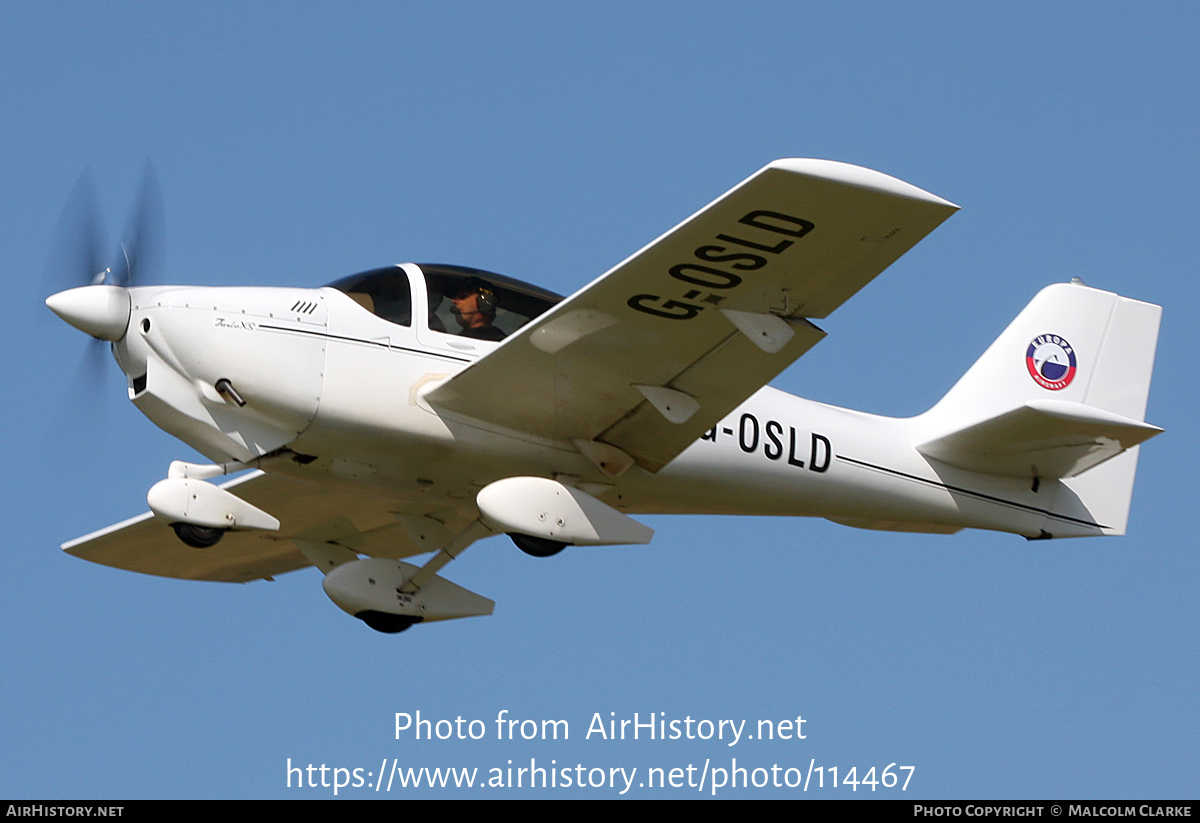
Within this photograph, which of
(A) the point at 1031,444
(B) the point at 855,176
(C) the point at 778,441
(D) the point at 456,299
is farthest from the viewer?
(A) the point at 1031,444

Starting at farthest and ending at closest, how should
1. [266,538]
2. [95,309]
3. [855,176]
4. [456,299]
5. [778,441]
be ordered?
[266,538], [778,441], [456,299], [95,309], [855,176]

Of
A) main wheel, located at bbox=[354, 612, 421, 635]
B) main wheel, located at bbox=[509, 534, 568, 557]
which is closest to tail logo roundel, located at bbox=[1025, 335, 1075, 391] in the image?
main wheel, located at bbox=[509, 534, 568, 557]

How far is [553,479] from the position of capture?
10398 millimetres

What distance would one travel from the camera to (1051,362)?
12.9m

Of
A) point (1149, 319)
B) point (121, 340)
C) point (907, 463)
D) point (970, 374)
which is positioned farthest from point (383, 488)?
point (1149, 319)

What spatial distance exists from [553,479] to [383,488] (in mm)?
1229

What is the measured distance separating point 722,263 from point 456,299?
7.03ft

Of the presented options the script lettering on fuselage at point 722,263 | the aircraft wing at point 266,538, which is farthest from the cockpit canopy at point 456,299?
the aircraft wing at point 266,538

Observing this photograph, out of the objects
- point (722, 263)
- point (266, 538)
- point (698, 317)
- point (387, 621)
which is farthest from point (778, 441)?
point (266, 538)

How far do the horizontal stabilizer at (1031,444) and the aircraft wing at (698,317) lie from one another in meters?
2.34

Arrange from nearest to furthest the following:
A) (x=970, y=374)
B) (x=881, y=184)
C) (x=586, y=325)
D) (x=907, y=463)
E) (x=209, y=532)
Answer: (x=881, y=184) < (x=586, y=325) < (x=209, y=532) < (x=907, y=463) < (x=970, y=374)

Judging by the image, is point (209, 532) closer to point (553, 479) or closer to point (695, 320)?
point (553, 479)

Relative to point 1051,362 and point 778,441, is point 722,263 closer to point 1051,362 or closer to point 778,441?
point 778,441

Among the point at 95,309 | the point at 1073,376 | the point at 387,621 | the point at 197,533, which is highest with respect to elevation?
the point at 1073,376
